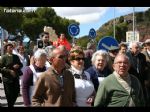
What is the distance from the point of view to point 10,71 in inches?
358

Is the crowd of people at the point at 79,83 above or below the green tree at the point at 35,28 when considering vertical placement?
below

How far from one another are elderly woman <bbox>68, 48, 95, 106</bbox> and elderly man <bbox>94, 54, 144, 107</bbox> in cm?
52

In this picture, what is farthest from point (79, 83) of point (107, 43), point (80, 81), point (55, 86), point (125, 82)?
point (107, 43)

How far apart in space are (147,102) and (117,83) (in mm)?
324

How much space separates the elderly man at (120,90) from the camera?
4.15m

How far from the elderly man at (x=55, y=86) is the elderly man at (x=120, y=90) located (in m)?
0.34

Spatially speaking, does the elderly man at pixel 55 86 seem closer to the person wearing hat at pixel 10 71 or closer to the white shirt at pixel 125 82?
the white shirt at pixel 125 82

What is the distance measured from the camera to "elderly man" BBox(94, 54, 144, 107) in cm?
415

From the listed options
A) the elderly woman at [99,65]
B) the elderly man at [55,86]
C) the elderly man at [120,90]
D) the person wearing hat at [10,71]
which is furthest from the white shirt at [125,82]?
the person wearing hat at [10,71]

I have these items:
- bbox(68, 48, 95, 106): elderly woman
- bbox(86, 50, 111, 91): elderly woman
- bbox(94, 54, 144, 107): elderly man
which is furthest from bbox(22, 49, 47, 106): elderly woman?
bbox(94, 54, 144, 107): elderly man

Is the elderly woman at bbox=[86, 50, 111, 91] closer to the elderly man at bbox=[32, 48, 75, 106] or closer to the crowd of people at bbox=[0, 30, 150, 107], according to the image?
the crowd of people at bbox=[0, 30, 150, 107]

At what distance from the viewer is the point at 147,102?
413cm
